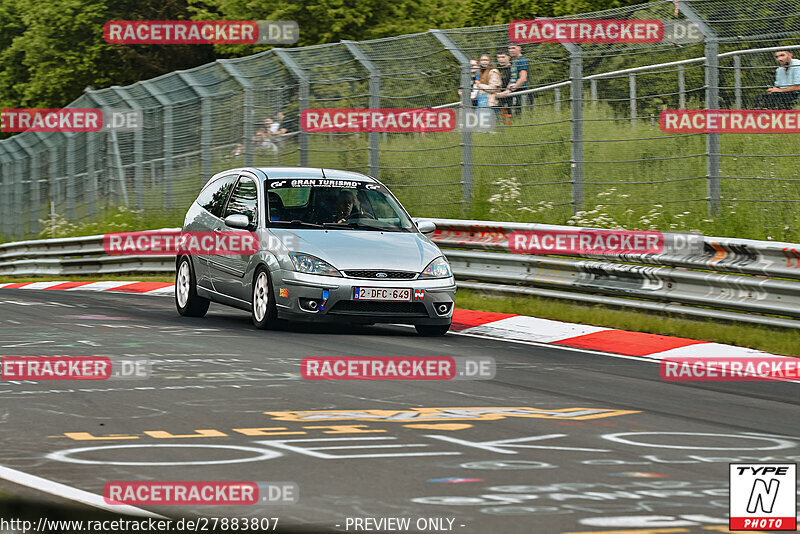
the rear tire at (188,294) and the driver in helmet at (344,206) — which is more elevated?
the driver in helmet at (344,206)

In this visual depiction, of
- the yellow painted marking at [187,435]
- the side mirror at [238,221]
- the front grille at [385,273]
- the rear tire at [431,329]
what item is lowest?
the yellow painted marking at [187,435]

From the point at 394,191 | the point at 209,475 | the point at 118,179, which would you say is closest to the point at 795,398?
the point at 209,475

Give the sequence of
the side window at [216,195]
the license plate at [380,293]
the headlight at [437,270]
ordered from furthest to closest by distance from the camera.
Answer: the side window at [216,195]
the headlight at [437,270]
the license plate at [380,293]

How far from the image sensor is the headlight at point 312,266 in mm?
12512

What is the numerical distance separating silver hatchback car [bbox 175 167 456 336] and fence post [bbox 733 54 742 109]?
362 centimetres

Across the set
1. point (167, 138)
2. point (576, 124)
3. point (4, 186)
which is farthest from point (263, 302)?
point (4, 186)

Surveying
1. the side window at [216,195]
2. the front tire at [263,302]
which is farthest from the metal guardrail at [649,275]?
the front tire at [263,302]

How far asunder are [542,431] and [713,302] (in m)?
5.58

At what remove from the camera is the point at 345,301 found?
12.4 meters

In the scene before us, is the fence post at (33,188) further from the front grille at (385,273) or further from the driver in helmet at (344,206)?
the front grille at (385,273)

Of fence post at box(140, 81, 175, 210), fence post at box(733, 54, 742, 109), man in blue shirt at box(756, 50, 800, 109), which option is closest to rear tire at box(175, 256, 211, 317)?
→ fence post at box(733, 54, 742, 109)

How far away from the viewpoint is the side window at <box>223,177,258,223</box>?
45.0 feet

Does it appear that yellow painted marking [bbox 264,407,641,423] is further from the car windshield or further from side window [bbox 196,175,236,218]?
side window [bbox 196,175,236,218]

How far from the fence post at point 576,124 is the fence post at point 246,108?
7351mm
